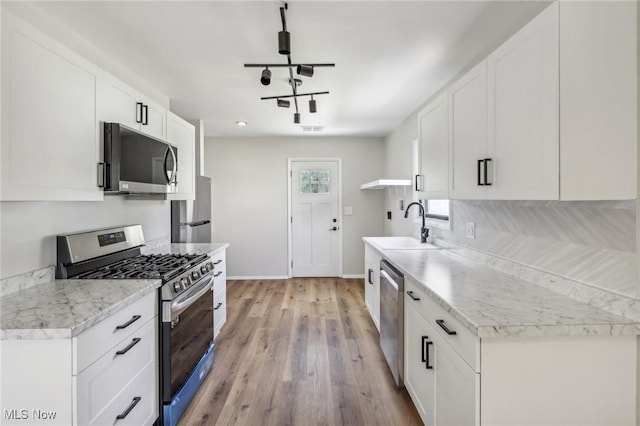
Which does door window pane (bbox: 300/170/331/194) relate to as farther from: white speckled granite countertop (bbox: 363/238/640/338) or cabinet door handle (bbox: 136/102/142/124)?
white speckled granite countertop (bbox: 363/238/640/338)

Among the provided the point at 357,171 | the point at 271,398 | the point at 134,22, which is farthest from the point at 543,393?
the point at 357,171

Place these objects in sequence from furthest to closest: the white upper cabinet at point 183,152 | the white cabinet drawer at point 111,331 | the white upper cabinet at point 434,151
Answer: the white upper cabinet at point 183,152
the white upper cabinet at point 434,151
the white cabinet drawer at point 111,331

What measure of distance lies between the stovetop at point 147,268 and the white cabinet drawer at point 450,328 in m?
1.50

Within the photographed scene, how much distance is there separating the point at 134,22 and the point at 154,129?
78cm

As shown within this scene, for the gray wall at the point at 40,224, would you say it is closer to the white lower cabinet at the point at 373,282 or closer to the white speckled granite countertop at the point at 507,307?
the white speckled granite countertop at the point at 507,307

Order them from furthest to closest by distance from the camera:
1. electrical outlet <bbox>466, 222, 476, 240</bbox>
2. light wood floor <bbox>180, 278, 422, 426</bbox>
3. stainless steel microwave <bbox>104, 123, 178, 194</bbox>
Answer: electrical outlet <bbox>466, 222, 476, 240</bbox> < light wood floor <bbox>180, 278, 422, 426</bbox> < stainless steel microwave <bbox>104, 123, 178, 194</bbox>

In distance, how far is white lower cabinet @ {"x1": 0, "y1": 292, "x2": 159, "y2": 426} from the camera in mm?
1181

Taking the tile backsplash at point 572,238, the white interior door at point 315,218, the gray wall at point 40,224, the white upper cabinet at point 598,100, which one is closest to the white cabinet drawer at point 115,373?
the gray wall at point 40,224

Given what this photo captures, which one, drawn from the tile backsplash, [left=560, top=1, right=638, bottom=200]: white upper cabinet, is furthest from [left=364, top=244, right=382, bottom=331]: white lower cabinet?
[left=560, top=1, right=638, bottom=200]: white upper cabinet

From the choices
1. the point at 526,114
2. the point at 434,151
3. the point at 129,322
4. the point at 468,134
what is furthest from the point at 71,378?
the point at 434,151

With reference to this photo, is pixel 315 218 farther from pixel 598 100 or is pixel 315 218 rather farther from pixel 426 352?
pixel 598 100

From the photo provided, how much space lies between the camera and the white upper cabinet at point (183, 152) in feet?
9.21

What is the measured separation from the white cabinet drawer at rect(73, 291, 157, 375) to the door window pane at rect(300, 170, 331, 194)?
3.86 metres

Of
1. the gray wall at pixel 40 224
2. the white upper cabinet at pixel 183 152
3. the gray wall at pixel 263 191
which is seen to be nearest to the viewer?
the gray wall at pixel 40 224
